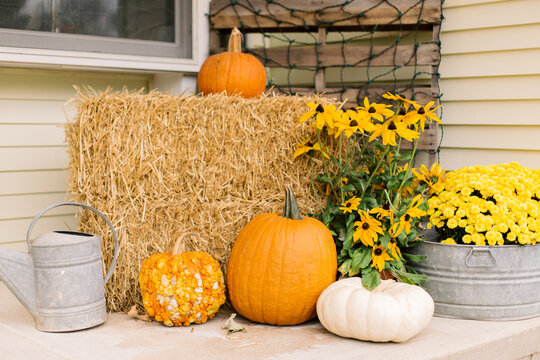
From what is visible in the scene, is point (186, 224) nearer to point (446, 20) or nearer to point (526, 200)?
point (526, 200)

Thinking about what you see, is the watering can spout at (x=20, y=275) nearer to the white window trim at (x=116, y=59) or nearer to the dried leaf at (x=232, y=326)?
the dried leaf at (x=232, y=326)

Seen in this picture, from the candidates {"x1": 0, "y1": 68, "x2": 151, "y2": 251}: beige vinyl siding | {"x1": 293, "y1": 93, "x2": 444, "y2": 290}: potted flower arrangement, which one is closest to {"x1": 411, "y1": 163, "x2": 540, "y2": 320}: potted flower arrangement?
{"x1": 293, "y1": 93, "x2": 444, "y2": 290}: potted flower arrangement

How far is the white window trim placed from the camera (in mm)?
2764

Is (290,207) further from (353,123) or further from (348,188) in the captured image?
(353,123)

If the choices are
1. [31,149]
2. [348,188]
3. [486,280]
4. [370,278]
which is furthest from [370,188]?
[31,149]

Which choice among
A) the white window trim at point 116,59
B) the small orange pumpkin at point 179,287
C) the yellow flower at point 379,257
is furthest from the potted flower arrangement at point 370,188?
the white window trim at point 116,59

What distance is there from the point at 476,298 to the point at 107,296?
1.48 metres

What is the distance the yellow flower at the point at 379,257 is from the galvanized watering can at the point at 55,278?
107 cm

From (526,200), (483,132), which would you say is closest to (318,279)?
(526,200)

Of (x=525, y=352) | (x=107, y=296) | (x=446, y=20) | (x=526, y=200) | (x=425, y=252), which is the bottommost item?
(x=525, y=352)

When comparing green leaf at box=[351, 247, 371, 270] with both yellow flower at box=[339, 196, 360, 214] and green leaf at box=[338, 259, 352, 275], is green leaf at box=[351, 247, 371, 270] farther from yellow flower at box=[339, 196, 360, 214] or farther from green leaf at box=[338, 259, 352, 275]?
yellow flower at box=[339, 196, 360, 214]

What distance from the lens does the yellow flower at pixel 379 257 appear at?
227 cm

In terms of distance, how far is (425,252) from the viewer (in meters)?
2.40

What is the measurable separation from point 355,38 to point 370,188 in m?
1.21
